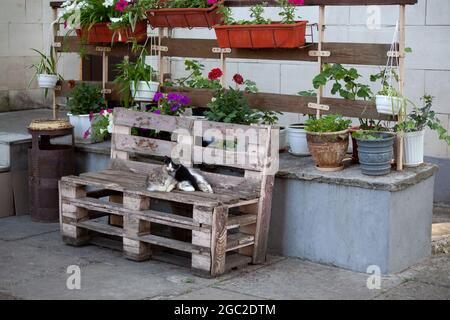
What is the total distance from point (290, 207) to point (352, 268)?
65cm

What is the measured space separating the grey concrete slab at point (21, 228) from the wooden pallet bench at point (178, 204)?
52cm

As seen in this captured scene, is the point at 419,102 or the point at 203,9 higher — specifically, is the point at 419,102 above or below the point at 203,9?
below

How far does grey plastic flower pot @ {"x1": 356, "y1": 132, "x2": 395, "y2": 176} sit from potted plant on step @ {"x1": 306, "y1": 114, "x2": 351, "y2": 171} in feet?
0.54

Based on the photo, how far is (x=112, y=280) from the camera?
18.6 feet

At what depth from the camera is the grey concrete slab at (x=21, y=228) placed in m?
6.85

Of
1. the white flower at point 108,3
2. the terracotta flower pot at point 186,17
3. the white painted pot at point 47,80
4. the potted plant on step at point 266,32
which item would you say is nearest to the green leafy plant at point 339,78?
the potted plant on step at point 266,32

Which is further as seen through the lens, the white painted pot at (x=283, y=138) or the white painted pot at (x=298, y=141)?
the white painted pot at (x=283, y=138)

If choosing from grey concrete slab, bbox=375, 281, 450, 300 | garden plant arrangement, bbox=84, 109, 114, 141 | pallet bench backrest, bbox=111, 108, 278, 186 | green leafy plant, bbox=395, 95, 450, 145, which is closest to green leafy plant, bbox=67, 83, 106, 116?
garden plant arrangement, bbox=84, 109, 114, 141

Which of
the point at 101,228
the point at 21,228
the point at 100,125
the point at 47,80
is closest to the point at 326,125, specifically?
the point at 101,228

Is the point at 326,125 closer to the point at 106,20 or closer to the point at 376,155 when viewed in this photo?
the point at 376,155

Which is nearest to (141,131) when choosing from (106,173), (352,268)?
(106,173)

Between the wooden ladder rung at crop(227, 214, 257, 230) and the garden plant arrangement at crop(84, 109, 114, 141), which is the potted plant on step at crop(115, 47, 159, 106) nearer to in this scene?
the garden plant arrangement at crop(84, 109, 114, 141)

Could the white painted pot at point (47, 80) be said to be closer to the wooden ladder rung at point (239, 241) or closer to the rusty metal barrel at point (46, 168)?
the rusty metal barrel at point (46, 168)
